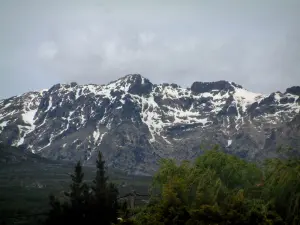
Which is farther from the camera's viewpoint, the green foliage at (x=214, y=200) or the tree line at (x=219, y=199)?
the tree line at (x=219, y=199)

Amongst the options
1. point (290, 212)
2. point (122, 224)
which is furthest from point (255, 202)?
point (122, 224)

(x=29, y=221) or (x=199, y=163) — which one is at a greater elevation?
(x=199, y=163)

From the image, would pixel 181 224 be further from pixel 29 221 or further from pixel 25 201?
pixel 25 201

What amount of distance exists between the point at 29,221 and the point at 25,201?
2398 inches

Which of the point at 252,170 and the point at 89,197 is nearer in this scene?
the point at 252,170

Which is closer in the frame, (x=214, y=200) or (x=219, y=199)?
(x=214, y=200)

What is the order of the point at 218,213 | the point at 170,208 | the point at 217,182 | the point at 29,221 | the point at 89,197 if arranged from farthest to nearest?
the point at 29,221 < the point at 89,197 < the point at 217,182 < the point at 170,208 < the point at 218,213

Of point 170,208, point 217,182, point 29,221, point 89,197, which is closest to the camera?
point 170,208

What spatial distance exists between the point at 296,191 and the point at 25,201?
194369 mm

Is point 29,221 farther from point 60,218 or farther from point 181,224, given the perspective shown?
point 181,224

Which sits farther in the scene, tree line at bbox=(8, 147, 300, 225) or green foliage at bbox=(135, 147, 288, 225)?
tree line at bbox=(8, 147, 300, 225)

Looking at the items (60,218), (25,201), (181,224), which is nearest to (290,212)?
(181,224)

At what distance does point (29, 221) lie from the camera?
5359 inches

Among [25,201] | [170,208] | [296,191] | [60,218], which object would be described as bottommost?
[25,201]
